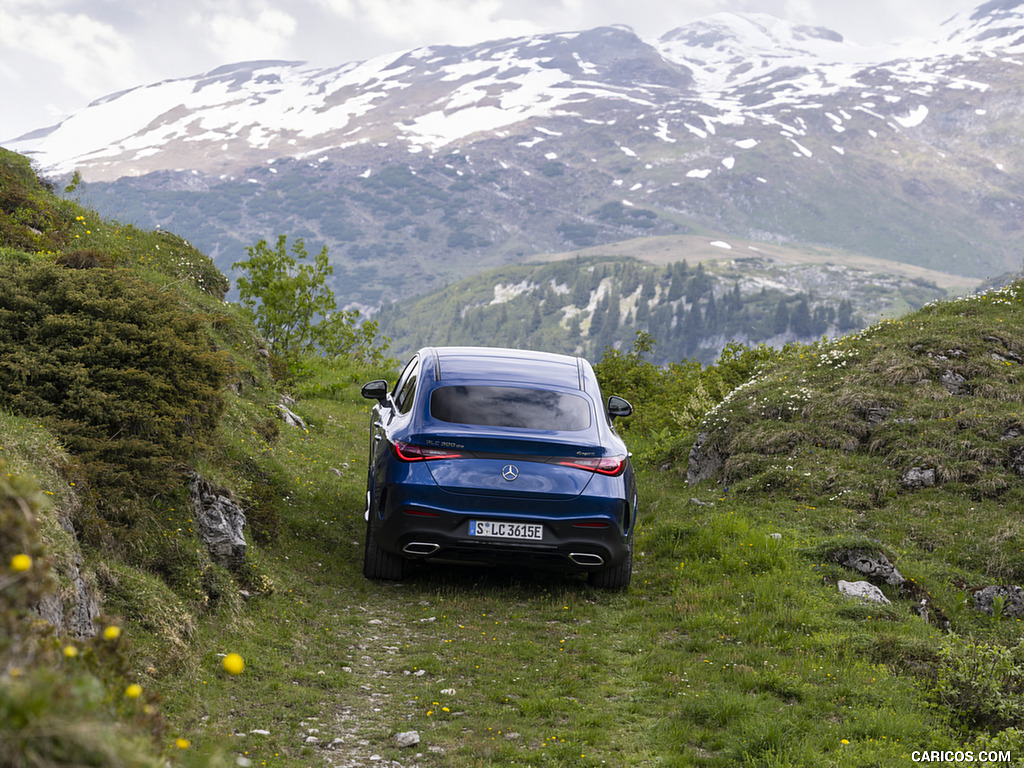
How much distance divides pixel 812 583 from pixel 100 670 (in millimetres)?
6890

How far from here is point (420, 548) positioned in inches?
284

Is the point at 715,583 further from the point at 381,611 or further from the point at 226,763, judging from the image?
the point at 226,763

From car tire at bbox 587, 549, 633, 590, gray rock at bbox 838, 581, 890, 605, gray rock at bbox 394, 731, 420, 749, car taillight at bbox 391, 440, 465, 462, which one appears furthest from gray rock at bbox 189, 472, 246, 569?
gray rock at bbox 838, 581, 890, 605

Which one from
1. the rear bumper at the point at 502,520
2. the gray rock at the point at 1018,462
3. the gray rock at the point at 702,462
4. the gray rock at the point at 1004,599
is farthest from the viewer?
the gray rock at the point at 702,462

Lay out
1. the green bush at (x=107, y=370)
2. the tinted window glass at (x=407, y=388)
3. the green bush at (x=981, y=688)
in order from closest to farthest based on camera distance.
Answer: the green bush at (x=981, y=688)
the green bush at (x=107, y=370)
the tinted window glass at (x=407, y=388)

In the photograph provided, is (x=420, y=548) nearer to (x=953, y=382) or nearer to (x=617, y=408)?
(x=617, y=408)

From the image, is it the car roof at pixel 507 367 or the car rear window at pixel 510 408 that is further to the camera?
the car roof at pixel 507 367

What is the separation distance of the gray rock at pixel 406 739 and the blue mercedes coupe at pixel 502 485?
240 centimetres

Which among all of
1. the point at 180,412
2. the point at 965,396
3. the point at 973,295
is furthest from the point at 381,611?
the point at 973,295

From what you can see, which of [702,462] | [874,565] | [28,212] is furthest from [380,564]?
[28,212]

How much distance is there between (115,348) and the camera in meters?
6.50

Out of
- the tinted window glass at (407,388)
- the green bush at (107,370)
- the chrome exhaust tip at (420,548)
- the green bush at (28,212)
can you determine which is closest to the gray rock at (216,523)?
the green bush at (107,370)

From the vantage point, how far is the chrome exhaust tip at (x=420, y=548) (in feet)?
23.6

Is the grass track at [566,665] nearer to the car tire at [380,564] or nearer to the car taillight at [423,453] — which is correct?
the car tire at [380,564]
